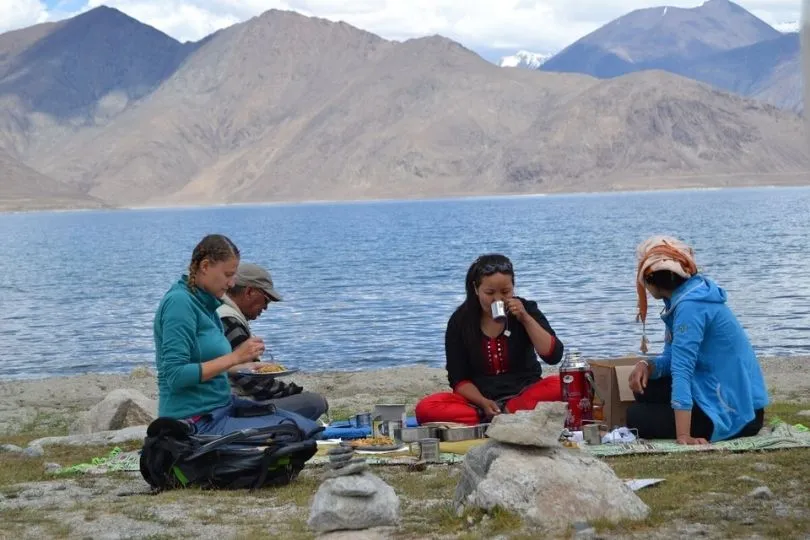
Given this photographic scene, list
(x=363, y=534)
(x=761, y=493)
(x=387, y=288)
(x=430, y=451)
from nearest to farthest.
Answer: (x=363, y=534), (x=761, y=493), (x=430, y=451), (x=387, y=288)

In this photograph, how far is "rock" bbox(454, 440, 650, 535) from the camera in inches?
249

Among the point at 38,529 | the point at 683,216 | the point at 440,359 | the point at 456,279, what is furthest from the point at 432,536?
the point at 683,216

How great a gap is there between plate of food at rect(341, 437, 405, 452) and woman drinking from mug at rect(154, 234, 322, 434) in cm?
89

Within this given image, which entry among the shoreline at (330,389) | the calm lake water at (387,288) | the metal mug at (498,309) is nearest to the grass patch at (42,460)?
the metal mug at (498,309)

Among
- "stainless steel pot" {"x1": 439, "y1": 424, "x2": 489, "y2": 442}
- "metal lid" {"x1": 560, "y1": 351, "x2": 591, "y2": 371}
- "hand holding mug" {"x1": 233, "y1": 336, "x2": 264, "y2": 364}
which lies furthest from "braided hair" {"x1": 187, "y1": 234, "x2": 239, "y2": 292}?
"metal lid" {"x1": 560, "y1": 351, "x2": 591, "y2": 371}

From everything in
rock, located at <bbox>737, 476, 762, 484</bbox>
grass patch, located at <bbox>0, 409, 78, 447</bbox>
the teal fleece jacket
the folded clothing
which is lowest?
grass patch, located at <bbox>0, 409, 78, 447</bbox>

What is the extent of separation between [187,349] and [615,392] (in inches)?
124

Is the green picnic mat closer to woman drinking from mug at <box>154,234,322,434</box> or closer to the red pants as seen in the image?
the red pants

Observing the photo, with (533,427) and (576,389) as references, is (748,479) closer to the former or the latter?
(533,427)

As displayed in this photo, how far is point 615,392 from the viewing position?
368 inches

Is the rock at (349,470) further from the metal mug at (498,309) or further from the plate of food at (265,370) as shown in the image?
the plate of food at (265,370)

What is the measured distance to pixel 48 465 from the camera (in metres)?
9.16

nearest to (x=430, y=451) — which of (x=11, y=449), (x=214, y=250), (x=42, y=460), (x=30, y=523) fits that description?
(x=214, y=250)

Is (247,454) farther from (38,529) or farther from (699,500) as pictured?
(699,500)
